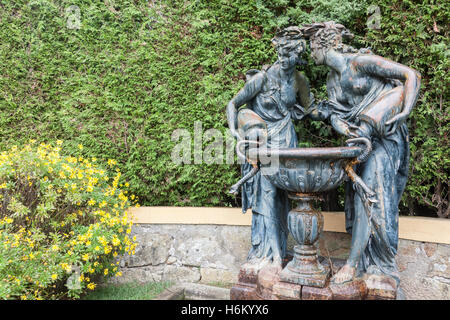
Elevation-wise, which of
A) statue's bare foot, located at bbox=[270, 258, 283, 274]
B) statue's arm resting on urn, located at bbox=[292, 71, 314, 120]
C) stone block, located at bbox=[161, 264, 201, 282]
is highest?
statue's arm resting on urn, located at bbox=[292, 71, 314, 120]

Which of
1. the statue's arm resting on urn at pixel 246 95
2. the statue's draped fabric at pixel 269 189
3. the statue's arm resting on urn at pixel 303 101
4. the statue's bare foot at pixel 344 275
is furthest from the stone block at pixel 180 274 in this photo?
the statue's arm resting on urn at pixel 303 101

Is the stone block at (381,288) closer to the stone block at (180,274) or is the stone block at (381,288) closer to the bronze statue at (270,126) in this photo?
the bronze statue at (270,126)

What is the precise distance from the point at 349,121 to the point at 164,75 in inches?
83.2

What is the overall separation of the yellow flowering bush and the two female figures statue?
4.60ft

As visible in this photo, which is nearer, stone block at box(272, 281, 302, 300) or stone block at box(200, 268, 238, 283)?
stone block at box(272, 281, 302, 300)

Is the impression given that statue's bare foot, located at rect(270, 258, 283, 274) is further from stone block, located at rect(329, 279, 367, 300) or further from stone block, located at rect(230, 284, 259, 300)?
stone block, located at rect(329, 279, 367, 300)

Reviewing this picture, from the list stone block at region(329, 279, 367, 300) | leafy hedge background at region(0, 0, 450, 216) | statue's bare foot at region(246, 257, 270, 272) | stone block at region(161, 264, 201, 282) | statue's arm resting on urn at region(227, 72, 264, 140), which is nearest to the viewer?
stone block at region(329, 279, 367, 300)

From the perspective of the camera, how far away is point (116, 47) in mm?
3748

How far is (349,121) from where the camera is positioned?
238cm

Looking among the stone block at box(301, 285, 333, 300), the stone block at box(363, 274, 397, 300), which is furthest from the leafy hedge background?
the stone block at box(301, 285, 333, 300)

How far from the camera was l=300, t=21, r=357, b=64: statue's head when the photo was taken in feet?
7.81

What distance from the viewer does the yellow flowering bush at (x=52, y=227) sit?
96.8 inches

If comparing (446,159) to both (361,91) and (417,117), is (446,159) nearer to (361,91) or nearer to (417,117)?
(417,117)
